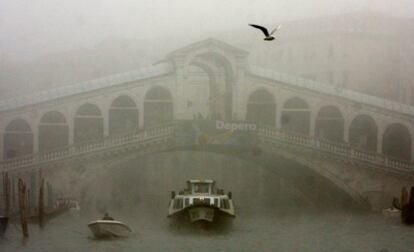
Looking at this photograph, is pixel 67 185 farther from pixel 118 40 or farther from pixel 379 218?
pixel 379 218

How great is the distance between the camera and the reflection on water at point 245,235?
11523 mm

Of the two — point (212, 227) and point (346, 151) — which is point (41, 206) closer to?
point (212, 227)

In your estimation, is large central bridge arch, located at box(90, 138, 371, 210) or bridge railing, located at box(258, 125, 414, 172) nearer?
large central bridge arch, located at box(90, 138, 371, 210)

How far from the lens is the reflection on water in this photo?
37.8ft

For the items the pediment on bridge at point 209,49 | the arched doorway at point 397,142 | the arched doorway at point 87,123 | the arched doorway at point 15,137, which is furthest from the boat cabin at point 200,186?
the arched doorway at point 397,142

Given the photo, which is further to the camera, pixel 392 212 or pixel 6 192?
pixel 392 212

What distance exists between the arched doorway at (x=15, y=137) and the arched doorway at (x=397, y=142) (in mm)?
4824

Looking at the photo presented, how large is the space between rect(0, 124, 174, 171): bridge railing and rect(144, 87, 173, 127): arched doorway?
173 mm

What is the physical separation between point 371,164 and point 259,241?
2056 millimetres

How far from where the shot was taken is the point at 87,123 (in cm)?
1253

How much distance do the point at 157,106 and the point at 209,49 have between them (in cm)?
103

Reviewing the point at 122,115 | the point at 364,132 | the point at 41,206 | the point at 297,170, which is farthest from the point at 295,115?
the point at 41,206

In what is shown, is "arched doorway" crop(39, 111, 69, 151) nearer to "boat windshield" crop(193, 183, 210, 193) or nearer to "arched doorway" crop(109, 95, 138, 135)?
"arched doorway" crop(109, 95, 138, 135)

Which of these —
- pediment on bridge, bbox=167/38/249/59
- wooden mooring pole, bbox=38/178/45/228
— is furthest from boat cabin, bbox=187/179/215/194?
wooden mooring pole, bbox=38/178/45/228
